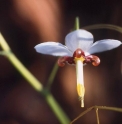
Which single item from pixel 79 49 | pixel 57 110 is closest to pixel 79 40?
pixel 79 49

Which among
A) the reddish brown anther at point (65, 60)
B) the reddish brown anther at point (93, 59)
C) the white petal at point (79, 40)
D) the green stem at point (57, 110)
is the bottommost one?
the green stem at point (57, 110)

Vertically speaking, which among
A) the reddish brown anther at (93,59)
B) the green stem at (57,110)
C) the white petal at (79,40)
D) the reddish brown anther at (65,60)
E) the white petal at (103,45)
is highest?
the white petal at (79,40)

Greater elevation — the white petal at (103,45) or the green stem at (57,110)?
the white petal at (103,45)

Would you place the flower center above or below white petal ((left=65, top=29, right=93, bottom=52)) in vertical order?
below

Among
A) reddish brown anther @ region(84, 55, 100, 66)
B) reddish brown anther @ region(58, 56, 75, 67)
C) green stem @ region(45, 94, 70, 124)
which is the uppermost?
reddish brown anther @ region(58, 56, 75, 67)

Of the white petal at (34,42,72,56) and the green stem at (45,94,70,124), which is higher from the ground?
the white petal at (34,42,72,56)

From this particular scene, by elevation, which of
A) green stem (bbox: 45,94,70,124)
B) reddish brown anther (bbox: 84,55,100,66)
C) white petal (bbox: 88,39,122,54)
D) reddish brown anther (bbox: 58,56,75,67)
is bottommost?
green stem (bbox: 45,94,70,124)
